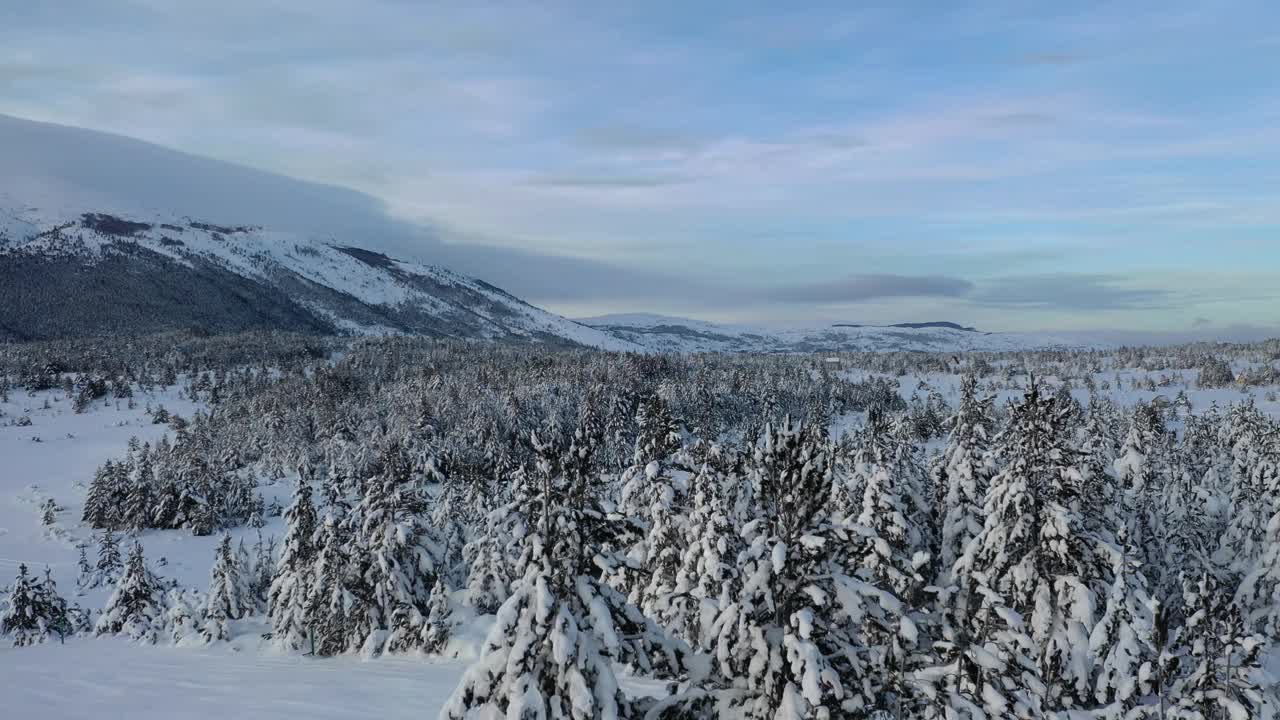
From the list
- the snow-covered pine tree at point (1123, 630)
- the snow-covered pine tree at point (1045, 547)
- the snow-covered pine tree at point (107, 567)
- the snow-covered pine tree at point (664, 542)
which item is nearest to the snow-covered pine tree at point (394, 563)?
the snow-covered pine tree at point (664, 542)

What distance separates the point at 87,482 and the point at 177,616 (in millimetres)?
89127

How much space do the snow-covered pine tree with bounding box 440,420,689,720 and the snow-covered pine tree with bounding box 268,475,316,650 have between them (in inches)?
851

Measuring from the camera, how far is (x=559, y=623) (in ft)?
37.2

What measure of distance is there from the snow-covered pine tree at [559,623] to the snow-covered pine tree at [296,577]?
21.6 m

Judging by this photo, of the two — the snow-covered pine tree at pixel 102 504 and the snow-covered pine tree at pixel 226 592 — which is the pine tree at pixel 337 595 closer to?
the snow-covered pine tree at pixel 226 592

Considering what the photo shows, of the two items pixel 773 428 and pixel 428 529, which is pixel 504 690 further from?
pixel 428 529

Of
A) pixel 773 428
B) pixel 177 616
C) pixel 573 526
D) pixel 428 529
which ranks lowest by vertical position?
pixel 177 616

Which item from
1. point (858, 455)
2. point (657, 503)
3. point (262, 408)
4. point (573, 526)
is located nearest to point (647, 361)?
point (262, 408)

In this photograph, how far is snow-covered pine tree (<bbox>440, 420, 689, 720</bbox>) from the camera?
11305 millimetres

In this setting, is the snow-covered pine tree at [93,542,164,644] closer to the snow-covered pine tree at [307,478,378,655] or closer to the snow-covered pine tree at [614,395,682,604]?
the snow-covered pine tree at [307,478,378,655]

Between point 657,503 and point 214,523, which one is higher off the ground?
point 657,503

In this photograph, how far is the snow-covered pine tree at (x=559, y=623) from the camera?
11305 mm

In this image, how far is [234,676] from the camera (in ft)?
72.3

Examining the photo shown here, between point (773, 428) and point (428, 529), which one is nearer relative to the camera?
point (773, 428)
